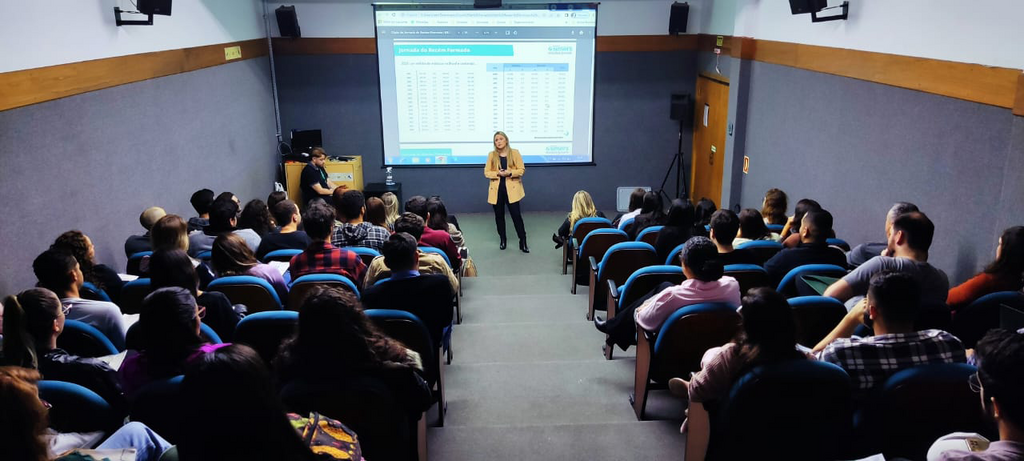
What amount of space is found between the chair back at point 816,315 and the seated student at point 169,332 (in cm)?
237

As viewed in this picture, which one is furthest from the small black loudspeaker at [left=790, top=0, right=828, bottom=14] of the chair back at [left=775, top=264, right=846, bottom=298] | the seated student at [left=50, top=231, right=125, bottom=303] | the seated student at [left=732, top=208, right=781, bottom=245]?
the seated student at [left=50, top=231, right=125, bottom=303]

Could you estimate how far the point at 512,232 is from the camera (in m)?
8.16

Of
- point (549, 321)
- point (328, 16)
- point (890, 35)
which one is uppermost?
point (328, 16)

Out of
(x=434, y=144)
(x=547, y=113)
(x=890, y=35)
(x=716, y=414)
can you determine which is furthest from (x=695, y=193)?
(x=716, y=414)

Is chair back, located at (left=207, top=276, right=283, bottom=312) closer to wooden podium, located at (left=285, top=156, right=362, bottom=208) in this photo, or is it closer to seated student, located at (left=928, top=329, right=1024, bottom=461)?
seated student, located at (left=928, top=329, right=1024, bottom=461)

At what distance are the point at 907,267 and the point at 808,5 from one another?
304 cm

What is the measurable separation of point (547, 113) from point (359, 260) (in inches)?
196

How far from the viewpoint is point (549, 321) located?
4.91 metres

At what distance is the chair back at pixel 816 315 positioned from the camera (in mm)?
2863

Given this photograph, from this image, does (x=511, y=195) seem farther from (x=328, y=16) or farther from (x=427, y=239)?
(x=328, y=16)

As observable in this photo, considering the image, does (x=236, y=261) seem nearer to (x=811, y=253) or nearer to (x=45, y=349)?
(x=45, y=349)

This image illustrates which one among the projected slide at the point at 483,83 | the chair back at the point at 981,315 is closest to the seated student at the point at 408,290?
the chair back at the point at 981,315

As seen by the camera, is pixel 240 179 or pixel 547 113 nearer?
pixel 240 179

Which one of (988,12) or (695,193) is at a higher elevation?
(988,12)
